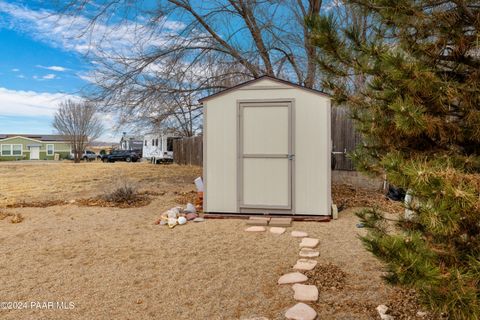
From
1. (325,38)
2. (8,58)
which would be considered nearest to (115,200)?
(325,38)

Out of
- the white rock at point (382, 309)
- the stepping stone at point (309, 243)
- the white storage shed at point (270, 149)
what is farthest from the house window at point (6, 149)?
the white rock at point (382, 309)

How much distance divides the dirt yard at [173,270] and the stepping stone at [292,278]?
0.24 feet

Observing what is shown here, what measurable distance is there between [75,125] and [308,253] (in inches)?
1284

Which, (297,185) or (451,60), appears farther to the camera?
(297,185)

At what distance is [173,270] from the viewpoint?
3611 mm

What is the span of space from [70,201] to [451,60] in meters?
7.90

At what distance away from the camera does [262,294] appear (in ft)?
9.82

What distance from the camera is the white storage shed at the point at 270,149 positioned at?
19.6 ft

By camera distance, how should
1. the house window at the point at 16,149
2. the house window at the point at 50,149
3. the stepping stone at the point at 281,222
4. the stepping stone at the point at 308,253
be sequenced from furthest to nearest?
the house window at the point at 50,149 → the house window at the point at 16,149 → the stepping stone at the point at 281,222 → the stepping stone at the point at 308,253

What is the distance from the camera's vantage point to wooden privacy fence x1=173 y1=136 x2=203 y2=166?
58.6ft

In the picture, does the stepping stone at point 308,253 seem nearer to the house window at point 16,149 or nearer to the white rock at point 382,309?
the white rock at point 382,309

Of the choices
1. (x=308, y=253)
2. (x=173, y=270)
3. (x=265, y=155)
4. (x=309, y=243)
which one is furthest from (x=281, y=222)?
(x=173, y=270)

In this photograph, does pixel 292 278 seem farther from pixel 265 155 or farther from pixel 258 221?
pixel 265 155

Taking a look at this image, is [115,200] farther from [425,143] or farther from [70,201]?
[425,143]
